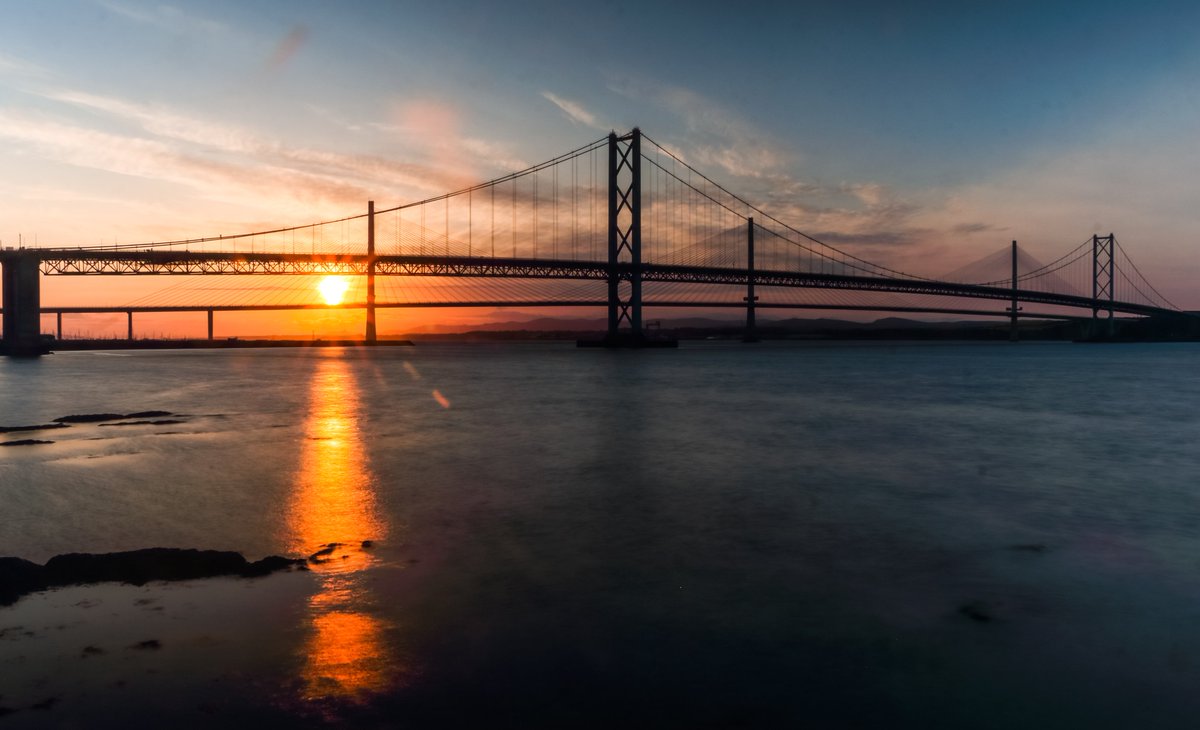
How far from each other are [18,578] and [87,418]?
13193 millimetres

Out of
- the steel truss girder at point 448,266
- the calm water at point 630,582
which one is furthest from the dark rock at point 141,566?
the steel truss girder at point 448,266

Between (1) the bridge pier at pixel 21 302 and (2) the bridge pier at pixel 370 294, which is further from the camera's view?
(2) the bridge pier at pixel 370 294

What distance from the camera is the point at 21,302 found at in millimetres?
49125

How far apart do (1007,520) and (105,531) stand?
8.08 m

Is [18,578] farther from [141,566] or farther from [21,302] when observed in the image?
[21,302]

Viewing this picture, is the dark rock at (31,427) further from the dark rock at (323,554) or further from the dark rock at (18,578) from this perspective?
the dark rock at (323,554)

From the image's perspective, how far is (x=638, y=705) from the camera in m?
3.21

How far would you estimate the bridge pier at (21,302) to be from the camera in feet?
157

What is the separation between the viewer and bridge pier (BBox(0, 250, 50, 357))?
4791 centimetres

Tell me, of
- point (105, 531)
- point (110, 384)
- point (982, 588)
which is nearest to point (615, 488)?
point (982, 588)

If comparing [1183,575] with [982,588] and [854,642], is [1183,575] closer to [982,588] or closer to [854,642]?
[982,588]

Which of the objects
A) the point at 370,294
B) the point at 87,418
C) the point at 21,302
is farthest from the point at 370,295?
the point at 87,418

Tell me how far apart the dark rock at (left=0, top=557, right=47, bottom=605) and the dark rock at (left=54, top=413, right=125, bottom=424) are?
1204 cm

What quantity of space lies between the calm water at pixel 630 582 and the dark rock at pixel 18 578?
22 centimetres
